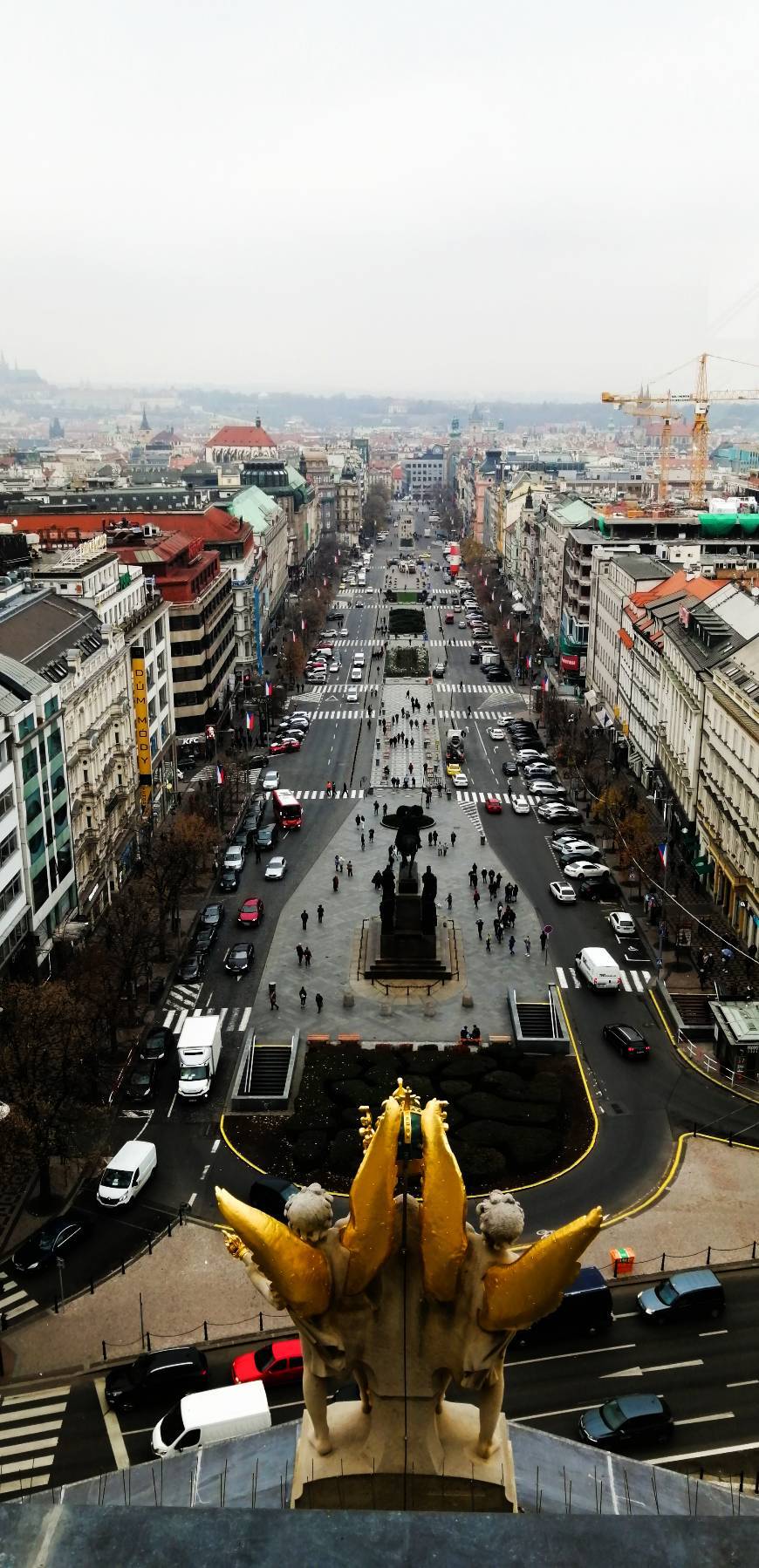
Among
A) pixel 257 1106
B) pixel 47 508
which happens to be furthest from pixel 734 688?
pixel 47 508

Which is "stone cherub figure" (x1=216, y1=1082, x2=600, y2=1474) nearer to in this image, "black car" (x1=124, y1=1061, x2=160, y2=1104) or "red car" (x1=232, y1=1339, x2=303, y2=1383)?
"red car" (x1=232, y1=1339, x2=303, y2=1383)

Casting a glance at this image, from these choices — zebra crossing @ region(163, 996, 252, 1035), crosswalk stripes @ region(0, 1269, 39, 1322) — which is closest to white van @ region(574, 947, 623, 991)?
zebra crossing @ region(163, 996, 252, 1035)

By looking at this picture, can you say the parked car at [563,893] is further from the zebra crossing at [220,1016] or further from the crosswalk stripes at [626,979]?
the zebra crossing at [220,1016]

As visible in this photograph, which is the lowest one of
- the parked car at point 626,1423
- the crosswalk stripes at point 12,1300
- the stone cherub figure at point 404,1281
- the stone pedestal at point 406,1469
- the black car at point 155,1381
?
the crosswalk stripes at point 12,1300

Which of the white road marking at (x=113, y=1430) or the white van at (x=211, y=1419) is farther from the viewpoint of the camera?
the white road marking at (x=113, y=1430)

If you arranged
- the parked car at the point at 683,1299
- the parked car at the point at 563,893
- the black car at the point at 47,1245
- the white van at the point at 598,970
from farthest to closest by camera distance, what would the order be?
the parked car at the point at 563,893 → the white van at the point at 598,970 → the black car at the point at 47,1245 → the parked car at the point at 683,1299

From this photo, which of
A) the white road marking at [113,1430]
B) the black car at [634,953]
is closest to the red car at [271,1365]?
the white road marking at [113,1430]

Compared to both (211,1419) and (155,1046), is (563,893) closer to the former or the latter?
(155,1046)
